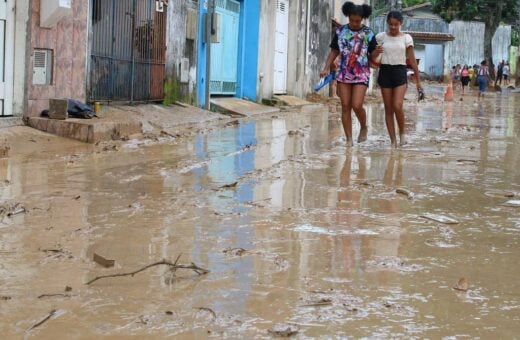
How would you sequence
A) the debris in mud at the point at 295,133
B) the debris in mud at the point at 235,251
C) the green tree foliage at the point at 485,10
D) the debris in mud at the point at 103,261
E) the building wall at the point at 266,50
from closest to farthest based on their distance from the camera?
the debris in mud at the point at 103,261
the debris in mud at the point at 235,251
the debris in mud at the point at 295,133
the building wall at the point at 266,50
the green tree foliage at the point at 485,10

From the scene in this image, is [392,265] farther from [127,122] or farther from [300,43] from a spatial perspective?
[300,43]

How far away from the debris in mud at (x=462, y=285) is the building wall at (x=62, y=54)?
685 centimetres

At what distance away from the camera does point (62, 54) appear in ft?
33.1

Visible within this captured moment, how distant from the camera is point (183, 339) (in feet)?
9.09

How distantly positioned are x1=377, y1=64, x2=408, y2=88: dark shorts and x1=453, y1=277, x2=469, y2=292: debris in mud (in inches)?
237

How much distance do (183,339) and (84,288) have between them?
718mm

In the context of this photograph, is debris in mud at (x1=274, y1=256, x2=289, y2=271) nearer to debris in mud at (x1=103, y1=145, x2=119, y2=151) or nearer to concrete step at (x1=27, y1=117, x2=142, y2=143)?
debris in mud at (x1=103, y1=145, x2=119, y2=151)

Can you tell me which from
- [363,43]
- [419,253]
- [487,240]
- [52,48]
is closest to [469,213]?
[487,240]

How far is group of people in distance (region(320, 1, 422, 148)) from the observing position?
9.16 m

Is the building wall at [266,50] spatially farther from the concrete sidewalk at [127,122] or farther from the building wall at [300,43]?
the concrete sidewalk at [127,122]

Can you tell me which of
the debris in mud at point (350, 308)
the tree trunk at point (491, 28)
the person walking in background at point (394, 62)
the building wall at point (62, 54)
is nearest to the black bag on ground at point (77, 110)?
the building wall at point (62, 54)

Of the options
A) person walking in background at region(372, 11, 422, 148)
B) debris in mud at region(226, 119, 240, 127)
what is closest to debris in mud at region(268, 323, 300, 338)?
person walking in background at region(372, 11, 422, 148)

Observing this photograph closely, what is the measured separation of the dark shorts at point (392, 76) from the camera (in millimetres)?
9305

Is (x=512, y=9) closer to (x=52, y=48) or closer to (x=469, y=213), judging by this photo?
(x=52, y=48)
